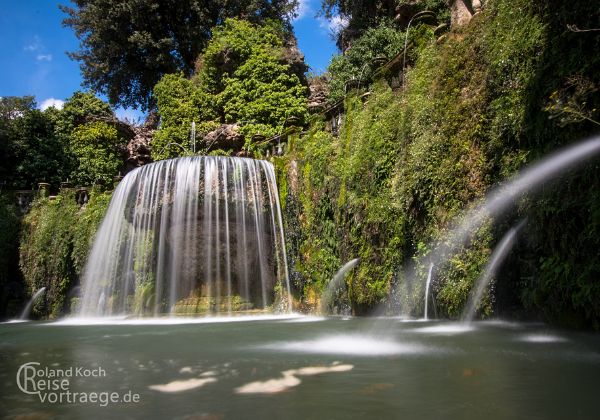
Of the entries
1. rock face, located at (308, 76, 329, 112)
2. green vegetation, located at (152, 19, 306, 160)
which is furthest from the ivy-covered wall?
rock face, located at (308, 76, 329, 112)

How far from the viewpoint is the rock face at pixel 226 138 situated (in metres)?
20.9

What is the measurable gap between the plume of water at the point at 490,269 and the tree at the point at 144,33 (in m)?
23.3

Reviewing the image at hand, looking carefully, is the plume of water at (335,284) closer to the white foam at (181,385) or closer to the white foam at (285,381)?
the white foam at (285,381)

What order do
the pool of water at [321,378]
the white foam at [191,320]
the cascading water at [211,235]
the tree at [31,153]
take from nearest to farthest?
1. the pool of water at [321,378]
2. the white foam at [191,320]
3. the cascading water at [211,235]
4. the tree at [31,153]

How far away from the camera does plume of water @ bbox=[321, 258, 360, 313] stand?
29.4 ft

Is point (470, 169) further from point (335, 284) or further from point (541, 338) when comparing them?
point (335, 284)

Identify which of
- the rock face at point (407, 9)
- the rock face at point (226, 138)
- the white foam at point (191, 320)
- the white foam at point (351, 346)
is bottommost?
the white foam at point (191, 320)

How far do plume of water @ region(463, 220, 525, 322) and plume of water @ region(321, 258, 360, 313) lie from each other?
3.04 metres

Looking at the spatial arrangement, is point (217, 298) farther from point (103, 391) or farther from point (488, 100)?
point (103, 391)

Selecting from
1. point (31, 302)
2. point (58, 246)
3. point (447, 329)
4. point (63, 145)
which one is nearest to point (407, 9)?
point (58, 246)

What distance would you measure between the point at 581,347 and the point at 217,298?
8.87 meters

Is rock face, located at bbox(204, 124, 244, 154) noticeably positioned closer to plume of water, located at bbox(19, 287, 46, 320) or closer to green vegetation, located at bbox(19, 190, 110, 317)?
green vegetation, located at bbox(19, 190, 110, 317)

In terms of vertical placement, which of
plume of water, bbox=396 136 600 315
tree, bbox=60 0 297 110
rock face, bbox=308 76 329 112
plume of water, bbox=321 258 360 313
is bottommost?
plume of water, bbox=321 258 360 313

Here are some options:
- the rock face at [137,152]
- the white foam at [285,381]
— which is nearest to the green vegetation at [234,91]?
the rock face at [137,152]
